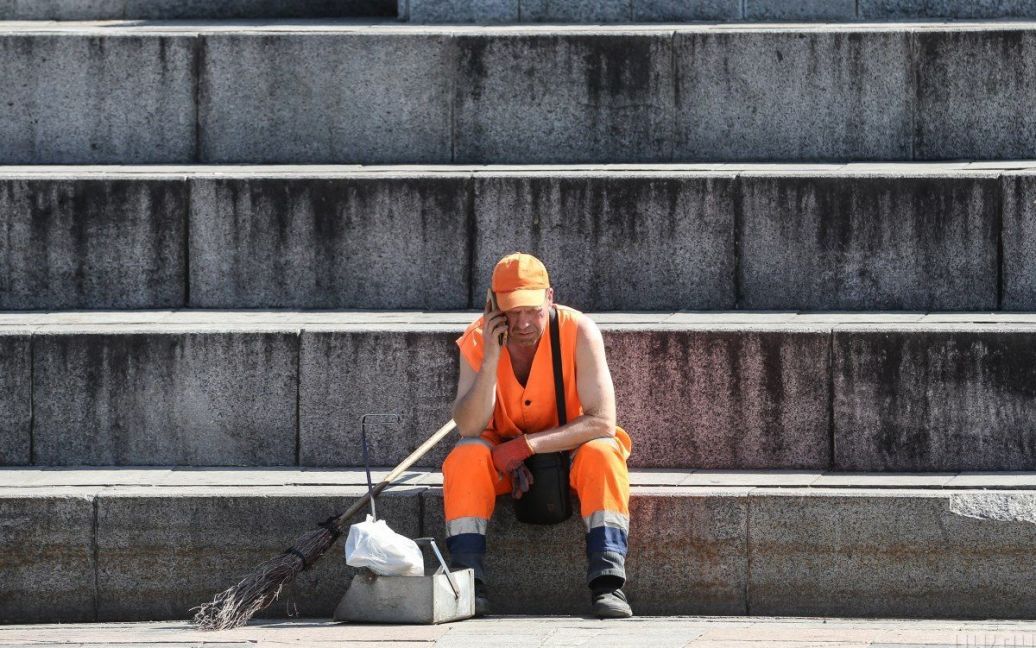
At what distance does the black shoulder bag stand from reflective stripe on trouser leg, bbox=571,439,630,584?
0.07m

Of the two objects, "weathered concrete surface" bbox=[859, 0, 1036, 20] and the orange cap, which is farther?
"weathered concrete surface" bbox=[859, 0, 1036, 20]

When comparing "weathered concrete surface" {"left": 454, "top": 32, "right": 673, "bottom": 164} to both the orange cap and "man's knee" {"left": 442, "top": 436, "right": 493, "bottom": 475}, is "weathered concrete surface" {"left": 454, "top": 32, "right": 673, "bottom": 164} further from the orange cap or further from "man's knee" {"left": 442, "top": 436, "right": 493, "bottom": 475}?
"man's knee" {"left": 442, "top": 436, "right": 493, "bottom": 475}

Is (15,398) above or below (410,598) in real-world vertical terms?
above

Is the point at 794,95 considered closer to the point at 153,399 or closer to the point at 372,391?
the point at 372,391

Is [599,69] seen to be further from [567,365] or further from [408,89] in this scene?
[567,365]

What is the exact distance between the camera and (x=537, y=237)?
776 centimetres

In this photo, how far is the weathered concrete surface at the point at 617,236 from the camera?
7672mm

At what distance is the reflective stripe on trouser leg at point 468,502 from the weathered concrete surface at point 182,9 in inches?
180

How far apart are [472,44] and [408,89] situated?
403 mm

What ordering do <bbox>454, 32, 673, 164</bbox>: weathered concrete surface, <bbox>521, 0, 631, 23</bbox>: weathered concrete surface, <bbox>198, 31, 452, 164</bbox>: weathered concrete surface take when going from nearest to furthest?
<bbox>454, 32, 673, 164</bbox>: weathered concrete surface → <bbox>198, 31, 452, 164</bbox>: weathered concrete surface → <bbox>521, 0, 631, 23</bbox>: weathered concrete surface

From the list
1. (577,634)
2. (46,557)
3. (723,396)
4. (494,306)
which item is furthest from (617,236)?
(46,557)

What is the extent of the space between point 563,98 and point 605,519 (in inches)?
119

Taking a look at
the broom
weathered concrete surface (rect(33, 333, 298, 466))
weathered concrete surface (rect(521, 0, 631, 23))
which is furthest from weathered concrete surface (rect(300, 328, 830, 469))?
weathered concrete surface (rect(521, 0, 631, 23))

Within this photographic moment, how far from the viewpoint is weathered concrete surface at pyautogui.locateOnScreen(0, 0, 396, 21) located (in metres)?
10.2
